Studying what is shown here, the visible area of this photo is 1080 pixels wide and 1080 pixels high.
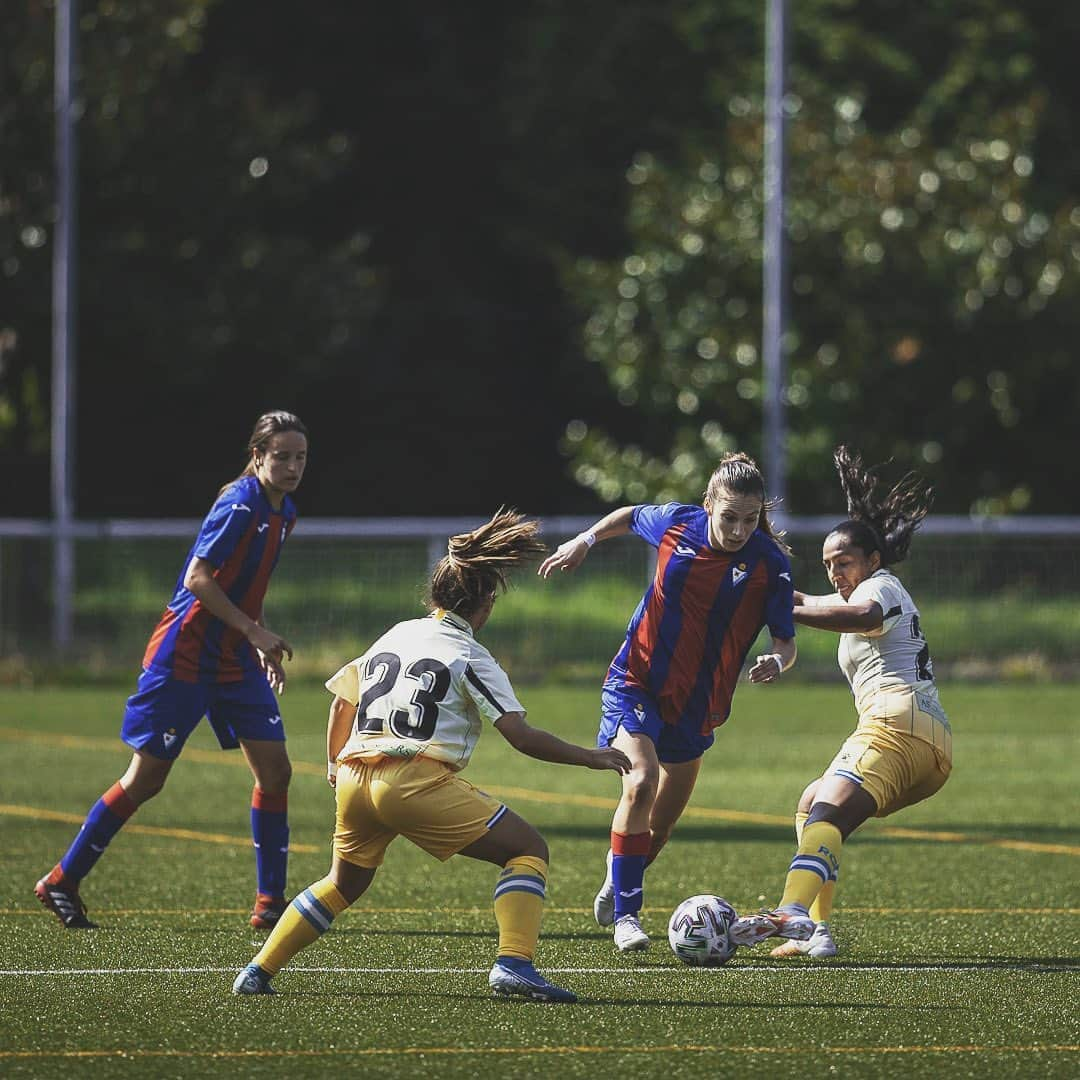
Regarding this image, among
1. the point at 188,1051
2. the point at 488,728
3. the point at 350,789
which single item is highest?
the point at 350,789

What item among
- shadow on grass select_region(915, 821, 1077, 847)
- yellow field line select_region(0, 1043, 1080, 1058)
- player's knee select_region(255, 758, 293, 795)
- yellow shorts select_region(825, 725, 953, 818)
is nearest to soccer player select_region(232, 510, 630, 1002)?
yellow field line select_region(0, 1043, 1080, 1058)

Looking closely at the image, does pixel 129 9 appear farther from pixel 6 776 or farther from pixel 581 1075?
pixel 581 1075

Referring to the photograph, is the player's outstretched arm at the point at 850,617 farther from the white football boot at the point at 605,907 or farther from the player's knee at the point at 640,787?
the white football boot at the point at 605,907

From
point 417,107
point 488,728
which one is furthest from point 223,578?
point 417,107

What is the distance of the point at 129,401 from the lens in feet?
108

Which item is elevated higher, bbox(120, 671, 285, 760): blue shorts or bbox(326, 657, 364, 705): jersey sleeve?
bbox(326, 657, 364, 705): jersey sleeve

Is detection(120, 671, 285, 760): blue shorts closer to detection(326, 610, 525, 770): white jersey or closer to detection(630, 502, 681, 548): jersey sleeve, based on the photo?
detection(630, 502, 681, 548): jersey sleeve

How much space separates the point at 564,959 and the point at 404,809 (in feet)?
4.41

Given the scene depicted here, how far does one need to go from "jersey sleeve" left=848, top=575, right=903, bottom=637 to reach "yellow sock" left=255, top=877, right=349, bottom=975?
2364 mm

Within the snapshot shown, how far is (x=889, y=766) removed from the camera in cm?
769

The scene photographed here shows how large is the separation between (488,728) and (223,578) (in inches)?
469

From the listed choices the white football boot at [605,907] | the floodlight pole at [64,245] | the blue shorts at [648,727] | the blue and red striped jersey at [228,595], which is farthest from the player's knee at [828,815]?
the floodlight pole at [64,245]

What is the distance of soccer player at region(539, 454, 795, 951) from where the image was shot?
7.92 meters

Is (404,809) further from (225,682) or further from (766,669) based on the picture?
(225,682)
